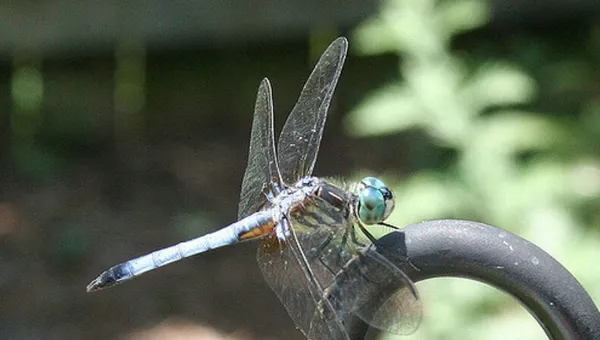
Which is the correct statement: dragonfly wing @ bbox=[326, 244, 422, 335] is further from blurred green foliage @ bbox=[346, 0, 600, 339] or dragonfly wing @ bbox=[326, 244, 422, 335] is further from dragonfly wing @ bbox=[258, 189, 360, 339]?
blurred green foliage @ bbox=[346, 0, 600, 339]

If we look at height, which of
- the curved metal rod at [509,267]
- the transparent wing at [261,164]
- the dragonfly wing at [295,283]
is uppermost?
the transparent wing at [261,164]

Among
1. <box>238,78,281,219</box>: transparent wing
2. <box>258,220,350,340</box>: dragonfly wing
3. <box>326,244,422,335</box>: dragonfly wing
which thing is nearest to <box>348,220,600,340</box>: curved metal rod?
<box>326,244,422,335</box>: dragonfly wing

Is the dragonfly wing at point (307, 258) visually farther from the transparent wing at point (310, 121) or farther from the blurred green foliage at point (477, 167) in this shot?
the blurred green foliage at point (477, 167)

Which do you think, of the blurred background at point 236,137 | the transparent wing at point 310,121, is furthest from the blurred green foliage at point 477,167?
the transparent wing at point 310,121

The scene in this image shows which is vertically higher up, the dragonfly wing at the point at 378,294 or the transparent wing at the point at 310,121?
the transparent wing at the point at 310,121

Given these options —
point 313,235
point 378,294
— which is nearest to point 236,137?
point 313,235

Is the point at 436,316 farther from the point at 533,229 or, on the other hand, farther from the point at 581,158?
the point at 581,158

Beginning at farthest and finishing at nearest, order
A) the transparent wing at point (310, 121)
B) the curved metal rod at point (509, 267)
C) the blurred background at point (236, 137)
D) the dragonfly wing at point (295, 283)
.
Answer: the blurred background at point (236, 137)
the transparent wing at point (310, 121)
the dragonfly wing at point (295, 283)
the curved metal rod at point (509, 267)

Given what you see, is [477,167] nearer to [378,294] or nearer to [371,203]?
[371,203]
